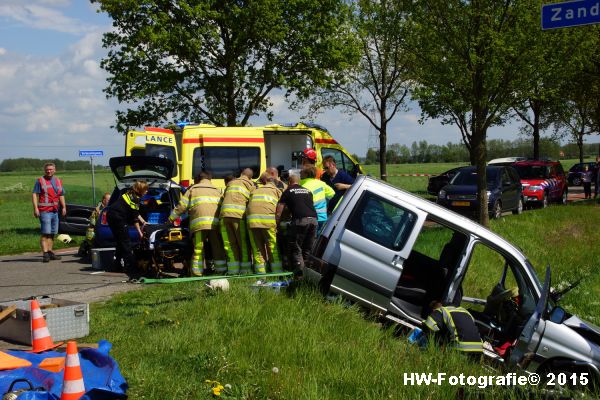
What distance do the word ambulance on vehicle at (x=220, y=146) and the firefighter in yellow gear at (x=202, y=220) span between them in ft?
17.2

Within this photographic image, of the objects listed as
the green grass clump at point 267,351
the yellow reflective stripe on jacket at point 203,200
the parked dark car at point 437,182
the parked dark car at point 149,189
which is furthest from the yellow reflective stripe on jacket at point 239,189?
the parked dark car at point 437,182

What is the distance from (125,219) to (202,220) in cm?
171

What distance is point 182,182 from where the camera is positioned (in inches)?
631

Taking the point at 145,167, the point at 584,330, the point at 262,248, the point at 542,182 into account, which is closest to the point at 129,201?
the point at 145,167

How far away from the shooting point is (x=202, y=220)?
10062mm

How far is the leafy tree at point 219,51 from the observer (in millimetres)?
20312

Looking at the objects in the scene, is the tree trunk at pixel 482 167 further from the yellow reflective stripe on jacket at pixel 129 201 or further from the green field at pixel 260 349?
the green field at pixel 260 349

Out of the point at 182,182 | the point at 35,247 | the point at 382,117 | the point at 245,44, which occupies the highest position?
the point at 245,44

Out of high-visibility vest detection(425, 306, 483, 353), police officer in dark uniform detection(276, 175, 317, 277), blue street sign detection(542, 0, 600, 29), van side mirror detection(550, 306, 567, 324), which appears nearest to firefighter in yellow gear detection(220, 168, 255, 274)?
police officer in dark uniform detection(276, 175, 317, 277)

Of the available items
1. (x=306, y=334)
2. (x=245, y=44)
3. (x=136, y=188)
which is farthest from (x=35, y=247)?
(x=306, y=334)

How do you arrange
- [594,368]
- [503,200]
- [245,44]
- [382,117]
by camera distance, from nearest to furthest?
[594,368] → [503,200] → [245,44] → [382,117]

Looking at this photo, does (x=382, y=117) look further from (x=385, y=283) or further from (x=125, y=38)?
(x=385, y=283)

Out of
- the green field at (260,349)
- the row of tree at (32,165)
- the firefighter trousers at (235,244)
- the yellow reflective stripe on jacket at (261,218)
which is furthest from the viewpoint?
the row of tree at (32,165)

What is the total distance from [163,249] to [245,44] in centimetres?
1249
